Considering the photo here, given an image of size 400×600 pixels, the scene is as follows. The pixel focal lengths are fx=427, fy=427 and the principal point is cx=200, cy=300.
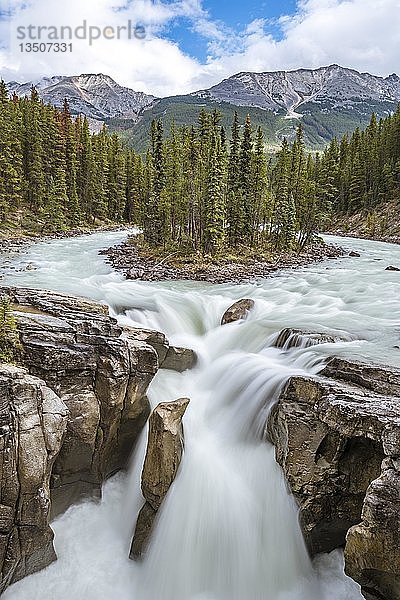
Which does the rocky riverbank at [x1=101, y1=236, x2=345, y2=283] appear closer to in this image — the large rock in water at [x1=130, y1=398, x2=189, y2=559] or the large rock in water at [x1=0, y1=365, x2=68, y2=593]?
the large rock in water at [x1=130, y1=398, x2=189, y2=559]

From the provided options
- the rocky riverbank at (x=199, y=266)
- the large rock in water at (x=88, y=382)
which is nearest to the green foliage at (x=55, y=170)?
the rocky riverbank at (x=199, y=266)

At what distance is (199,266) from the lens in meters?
30.2

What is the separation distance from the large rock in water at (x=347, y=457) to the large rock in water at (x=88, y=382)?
351cm

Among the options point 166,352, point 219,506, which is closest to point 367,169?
point 166,352

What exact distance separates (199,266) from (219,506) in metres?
22.1

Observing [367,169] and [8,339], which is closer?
[8,339]

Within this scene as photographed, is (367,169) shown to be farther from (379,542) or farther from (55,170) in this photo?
(379,542)

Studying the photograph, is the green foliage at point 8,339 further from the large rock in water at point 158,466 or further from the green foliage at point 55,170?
the green foliage at point 55,170

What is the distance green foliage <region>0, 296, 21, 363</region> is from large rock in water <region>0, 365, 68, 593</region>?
765 mm

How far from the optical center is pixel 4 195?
4691 cm

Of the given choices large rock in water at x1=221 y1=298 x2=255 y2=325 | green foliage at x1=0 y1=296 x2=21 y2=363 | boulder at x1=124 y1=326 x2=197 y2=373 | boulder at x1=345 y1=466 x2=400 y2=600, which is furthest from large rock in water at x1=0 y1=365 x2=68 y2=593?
large rock in water at x1=221 y1=298 x2=255 y2=325

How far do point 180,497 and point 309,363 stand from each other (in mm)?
4588

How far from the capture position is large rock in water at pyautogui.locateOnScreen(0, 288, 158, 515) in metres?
9.28

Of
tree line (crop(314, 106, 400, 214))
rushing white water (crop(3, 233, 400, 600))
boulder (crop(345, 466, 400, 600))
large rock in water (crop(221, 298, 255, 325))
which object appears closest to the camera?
boulder (crop(345, 466, 400, 600))
